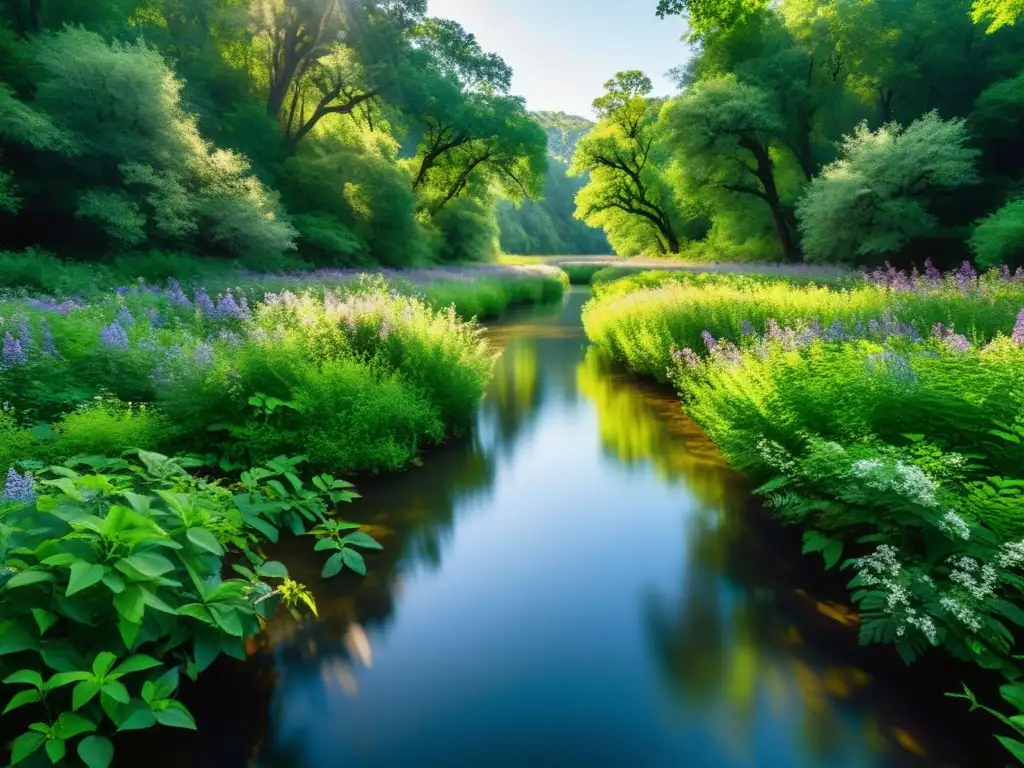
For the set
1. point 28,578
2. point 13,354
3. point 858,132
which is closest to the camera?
point 28,578

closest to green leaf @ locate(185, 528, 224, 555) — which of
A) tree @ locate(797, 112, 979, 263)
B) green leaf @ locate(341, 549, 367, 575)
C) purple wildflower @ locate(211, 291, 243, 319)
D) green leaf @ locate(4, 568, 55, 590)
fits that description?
green leaf @ locate(4, 568, 55, 590)

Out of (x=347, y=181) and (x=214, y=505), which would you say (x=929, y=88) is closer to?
(x=347, y=181)

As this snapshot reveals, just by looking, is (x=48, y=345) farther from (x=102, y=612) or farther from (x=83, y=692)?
(x=83, y=692)

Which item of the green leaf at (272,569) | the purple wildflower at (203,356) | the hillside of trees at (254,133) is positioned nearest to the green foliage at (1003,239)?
the hillside of trees at (254,133)

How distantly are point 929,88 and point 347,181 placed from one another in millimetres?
25475

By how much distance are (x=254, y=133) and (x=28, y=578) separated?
87.1 feet

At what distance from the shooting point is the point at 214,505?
144 inches

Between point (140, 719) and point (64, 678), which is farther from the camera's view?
point (140, 719)

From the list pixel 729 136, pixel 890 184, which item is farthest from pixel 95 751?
pixel 729 136

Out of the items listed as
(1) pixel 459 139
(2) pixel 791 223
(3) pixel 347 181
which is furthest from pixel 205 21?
(2) pixel 791 223

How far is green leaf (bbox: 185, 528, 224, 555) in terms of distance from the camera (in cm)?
290

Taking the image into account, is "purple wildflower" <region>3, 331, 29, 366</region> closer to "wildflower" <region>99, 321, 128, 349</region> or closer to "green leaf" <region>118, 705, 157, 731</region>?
"wildflower" <region>99, 321, 128, 349</region>

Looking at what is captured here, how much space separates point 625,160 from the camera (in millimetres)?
44125

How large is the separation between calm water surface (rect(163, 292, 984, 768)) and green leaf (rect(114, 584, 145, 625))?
978 mm
